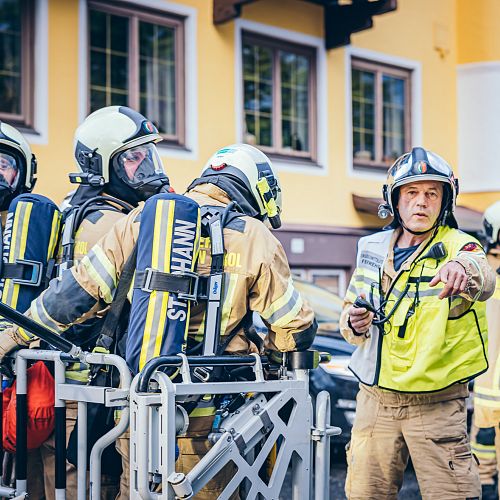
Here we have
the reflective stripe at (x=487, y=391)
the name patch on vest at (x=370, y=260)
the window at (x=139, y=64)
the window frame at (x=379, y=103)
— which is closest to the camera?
the name patch on vest at (x=370, y=260)

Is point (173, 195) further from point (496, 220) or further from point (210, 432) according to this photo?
point (496, 220)

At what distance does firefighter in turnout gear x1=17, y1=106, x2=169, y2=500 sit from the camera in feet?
13.1

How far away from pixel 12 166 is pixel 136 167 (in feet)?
2.30

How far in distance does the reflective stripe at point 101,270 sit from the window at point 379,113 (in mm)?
10238

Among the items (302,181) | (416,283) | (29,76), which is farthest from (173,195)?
(302,181)

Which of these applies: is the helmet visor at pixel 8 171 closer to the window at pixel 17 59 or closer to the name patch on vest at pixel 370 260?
the name patch on vest at pixel 370 260

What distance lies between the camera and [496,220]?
18.6 feet

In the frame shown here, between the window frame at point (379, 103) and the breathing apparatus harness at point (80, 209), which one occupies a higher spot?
the window frame at point (379, 103)

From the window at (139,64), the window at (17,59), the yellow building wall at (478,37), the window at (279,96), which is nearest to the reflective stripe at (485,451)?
the window at (17,59)

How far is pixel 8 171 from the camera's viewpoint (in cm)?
445

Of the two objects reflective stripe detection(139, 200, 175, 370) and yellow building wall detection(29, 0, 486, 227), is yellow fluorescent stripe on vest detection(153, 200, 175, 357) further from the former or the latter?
yellow building wall detection(29, 0, 486, 227)

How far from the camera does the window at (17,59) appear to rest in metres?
10.0

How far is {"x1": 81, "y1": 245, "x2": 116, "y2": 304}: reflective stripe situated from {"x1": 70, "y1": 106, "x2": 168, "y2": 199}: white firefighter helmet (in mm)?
754

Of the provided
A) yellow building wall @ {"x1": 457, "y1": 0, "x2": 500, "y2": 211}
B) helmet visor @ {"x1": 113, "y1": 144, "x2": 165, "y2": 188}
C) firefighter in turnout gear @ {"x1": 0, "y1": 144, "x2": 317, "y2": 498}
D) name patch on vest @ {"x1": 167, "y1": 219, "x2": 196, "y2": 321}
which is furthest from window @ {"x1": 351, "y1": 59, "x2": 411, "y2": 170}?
name patch on vest @ {"x1": 167, "y1": 219, "x2": 196, "y2": 321}
